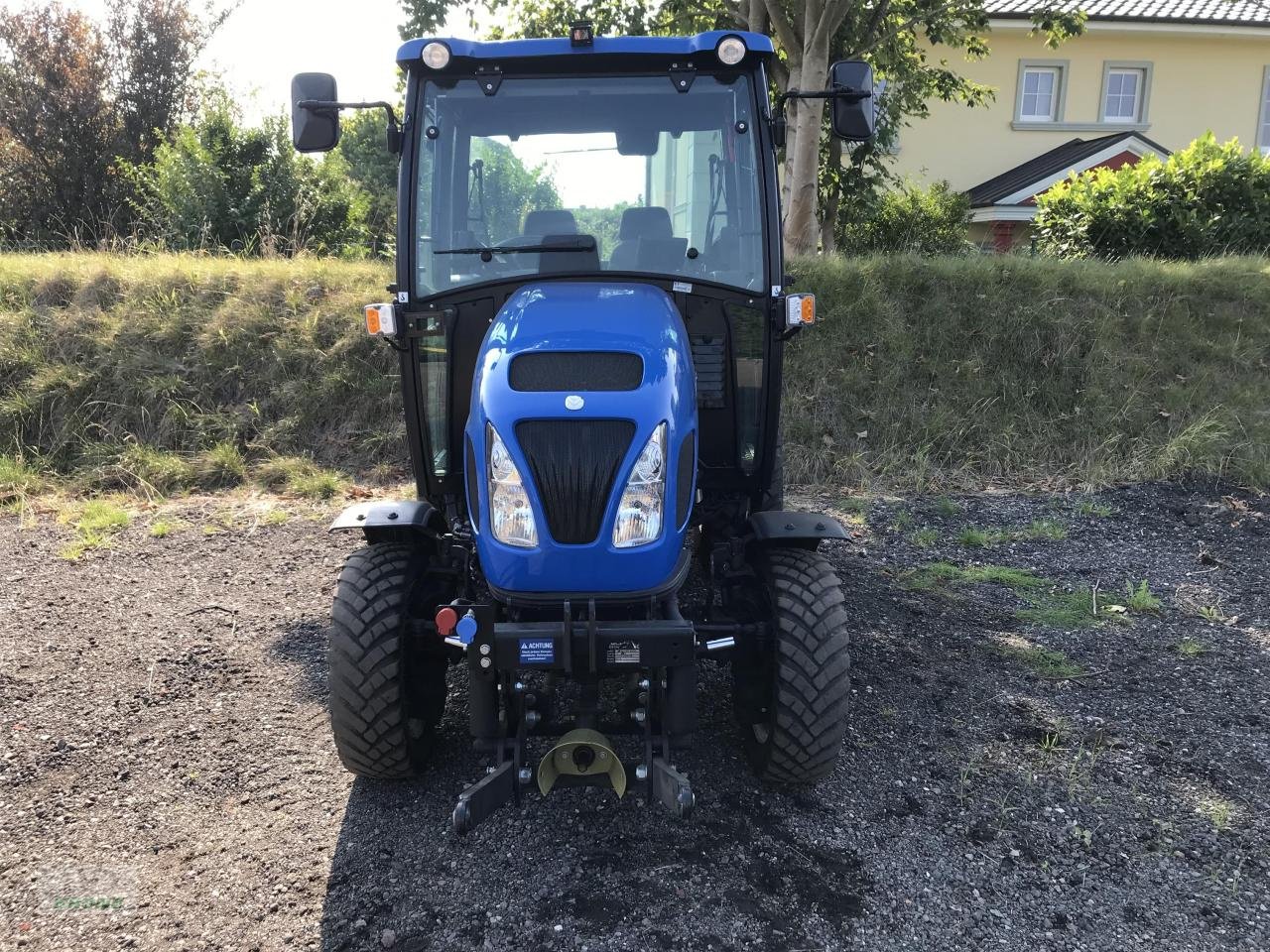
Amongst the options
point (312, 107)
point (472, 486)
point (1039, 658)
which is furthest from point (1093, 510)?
point (312, 107)

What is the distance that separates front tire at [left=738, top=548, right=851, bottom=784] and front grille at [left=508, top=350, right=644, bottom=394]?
0.92m

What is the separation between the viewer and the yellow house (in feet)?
56.0

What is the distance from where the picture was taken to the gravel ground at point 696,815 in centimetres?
256

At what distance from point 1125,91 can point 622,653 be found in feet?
65.3

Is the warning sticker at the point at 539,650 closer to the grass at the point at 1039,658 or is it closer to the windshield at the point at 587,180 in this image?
the windshield at the point at 587,180

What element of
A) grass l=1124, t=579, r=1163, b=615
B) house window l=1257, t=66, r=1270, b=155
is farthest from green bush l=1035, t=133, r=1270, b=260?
house window l=1257, t=66, r=1270, b=155

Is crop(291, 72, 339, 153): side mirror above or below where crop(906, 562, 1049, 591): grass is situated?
above

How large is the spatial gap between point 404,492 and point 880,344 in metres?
4.20

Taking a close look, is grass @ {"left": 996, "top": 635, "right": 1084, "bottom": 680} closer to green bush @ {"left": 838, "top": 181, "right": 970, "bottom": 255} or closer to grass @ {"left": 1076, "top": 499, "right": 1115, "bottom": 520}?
grass @ {"left": 1076, "top": 499, "right": 1115, "bottom": 520}

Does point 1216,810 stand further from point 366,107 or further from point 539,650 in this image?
point 366,107

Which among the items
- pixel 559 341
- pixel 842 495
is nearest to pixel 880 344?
pixel 842 495

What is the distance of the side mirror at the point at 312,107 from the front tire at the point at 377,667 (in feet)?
4.96

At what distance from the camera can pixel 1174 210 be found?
9.87m

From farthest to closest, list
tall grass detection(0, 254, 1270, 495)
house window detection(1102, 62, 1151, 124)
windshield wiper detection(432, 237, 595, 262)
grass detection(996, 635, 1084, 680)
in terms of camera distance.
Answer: house window detection(1102, 62, 1151, 124) → tall grass detection(0, 254, 1270, 495) → grass detection(996, 635, 1084, 680) → windshield wiper detection(432, 237, 595, 262)
